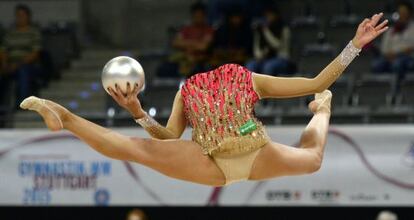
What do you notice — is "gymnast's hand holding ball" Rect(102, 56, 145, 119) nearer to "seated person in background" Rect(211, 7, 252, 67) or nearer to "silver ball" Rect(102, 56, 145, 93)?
"silver ball" Rect(102, 56, 145, 93)

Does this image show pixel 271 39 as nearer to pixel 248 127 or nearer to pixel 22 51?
pixel 22 51

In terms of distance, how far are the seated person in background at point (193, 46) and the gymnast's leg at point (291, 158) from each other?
423 centimetres

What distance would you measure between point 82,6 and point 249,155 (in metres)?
7.38

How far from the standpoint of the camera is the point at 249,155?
5.14m

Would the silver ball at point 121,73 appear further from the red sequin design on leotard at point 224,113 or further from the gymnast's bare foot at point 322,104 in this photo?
the gymnast's bare foot at point 322,104

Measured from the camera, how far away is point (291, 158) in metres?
5.17

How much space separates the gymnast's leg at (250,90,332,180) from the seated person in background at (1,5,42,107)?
5.25m

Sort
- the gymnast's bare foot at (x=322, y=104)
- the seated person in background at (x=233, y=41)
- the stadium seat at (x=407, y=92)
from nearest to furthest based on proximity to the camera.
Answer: the gymnast's bare foot at (x=322, y=104) < the stadium seat at (x=407, y=92) < the seated person in background at (x=233, y=41)

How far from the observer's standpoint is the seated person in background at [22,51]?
32.8ft

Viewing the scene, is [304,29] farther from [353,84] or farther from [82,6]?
[82,6]

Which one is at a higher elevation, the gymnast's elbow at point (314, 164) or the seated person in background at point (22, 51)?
the gymnast's elbow at point (314, 164)

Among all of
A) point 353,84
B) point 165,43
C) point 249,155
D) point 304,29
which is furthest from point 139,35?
point 249,155
